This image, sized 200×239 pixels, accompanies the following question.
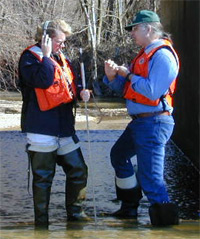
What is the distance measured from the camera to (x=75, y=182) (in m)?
6.46

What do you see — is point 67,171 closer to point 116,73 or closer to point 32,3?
point 116,73

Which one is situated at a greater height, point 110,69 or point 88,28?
point 110,69

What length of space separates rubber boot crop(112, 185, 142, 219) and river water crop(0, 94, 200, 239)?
0.31 ft

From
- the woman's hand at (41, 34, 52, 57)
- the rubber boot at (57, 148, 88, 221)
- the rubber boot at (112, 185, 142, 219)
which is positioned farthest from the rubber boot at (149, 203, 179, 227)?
the woman's hand at (41, 34, 52, 57)

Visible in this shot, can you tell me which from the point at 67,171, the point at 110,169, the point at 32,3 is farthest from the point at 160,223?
the point at 32,3

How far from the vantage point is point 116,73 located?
245 inches

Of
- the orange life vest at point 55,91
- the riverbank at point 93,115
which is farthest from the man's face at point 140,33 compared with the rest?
the riverbank at point 93,115

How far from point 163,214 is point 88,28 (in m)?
33.5

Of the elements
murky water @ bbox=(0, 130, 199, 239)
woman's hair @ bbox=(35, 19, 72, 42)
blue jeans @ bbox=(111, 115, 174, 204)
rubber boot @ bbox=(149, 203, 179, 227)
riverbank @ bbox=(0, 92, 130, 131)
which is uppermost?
woman's hair @ bbox=(35, 19, 72, 42)

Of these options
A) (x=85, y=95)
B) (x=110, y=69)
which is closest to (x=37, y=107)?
(x=85, y=95)

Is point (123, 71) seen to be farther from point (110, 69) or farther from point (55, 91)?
point (55, 91)

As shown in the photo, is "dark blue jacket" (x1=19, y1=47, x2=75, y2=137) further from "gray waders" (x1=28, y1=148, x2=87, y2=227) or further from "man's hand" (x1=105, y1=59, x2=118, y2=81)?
"man's hand" (x1=105, y1=59, x2=118, y2=81)

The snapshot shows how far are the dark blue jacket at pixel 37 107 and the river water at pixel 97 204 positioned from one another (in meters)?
0.40

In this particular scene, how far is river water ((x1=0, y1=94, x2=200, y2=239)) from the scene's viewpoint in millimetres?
5883
